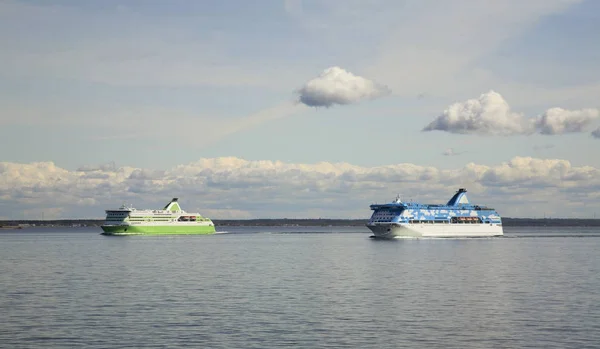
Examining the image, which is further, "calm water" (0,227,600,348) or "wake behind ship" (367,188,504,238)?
"wake behind ship" (367,188,504,238)

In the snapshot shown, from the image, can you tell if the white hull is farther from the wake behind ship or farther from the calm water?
the calm water

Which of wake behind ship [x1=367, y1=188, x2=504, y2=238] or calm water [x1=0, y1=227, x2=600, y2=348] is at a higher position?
wake behind ship [x1=367, y1=188, x2=504, y2=238]

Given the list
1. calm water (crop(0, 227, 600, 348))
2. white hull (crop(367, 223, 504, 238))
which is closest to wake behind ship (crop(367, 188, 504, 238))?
white hull (crop(367, 223, 504, 238))

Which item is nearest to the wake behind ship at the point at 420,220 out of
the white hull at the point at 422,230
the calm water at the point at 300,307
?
the white hull at the point at 422,230

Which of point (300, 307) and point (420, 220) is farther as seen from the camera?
point (420, 220)

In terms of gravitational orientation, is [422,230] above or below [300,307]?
above

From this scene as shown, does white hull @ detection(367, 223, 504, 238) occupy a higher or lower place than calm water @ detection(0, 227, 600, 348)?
higher

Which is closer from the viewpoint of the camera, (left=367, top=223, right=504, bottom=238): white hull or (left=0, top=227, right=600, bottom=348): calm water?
(left=0, top=227, right=600, bottom=348): calm water

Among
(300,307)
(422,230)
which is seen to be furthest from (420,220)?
(300,307)

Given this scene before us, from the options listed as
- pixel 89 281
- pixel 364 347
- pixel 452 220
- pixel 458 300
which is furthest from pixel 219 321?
pixel 452 220

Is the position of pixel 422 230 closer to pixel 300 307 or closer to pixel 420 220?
pixel 420 220

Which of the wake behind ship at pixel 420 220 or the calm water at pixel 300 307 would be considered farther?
the wake behind ship at pixel 420 220

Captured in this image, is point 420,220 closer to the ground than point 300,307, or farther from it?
farther from it

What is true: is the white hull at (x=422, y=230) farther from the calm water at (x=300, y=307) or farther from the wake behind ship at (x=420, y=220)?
the calm water at (x=300, y=307)
